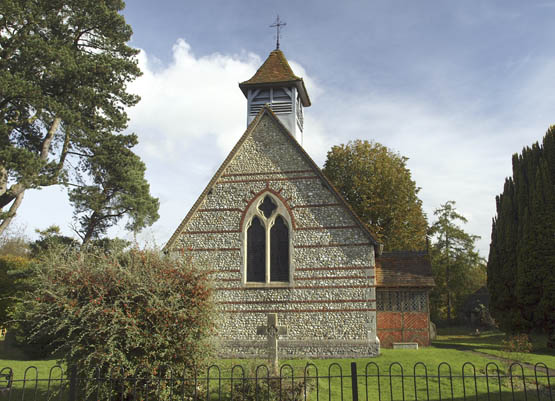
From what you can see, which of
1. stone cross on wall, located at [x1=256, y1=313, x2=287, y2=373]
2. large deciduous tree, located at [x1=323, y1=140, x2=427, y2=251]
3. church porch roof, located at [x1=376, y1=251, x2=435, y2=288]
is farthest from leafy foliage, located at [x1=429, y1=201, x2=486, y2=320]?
stone cross on wall, located at [x1=256, y1=313, x2=287, y2=373]

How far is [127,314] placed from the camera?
927 centimetres

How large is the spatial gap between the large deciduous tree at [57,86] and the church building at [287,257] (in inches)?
259

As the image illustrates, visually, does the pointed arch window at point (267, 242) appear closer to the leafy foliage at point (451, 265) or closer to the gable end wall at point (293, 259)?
the gable end wall at point (293, 259)

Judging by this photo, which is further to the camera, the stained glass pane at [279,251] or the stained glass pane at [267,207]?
the stained glass pane at [267,207]

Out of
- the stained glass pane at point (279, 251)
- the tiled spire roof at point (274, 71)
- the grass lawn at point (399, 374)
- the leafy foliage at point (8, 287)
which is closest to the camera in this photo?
the grass lawn at point (399, 374)

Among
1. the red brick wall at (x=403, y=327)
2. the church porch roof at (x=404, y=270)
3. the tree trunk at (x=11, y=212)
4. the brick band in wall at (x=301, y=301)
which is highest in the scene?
the tree trunk at (x=11, y=212)

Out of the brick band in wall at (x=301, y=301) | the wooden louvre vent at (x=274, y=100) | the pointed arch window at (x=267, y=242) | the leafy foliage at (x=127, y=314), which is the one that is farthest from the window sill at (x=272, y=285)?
the wooden louvre vent at (x=274, y=100)

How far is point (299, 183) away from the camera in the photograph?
57.2 ft

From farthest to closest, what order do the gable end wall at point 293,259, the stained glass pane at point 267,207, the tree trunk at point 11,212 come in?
the tree trunk at point 11,212
the stained glass pane at point 267,207
the gable end wall at point 293,259

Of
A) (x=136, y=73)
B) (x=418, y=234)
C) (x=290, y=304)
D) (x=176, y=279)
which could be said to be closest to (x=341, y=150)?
(x=418, y=234)

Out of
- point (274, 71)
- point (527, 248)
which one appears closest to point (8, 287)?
point (274, 71)

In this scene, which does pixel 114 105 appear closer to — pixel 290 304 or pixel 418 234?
pixel 290 304

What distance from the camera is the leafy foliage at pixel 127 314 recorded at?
913 cm

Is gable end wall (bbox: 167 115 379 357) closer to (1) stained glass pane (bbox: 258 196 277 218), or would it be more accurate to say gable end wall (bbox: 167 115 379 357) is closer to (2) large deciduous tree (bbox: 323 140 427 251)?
(1) stained glass pane (bbox: 258 196 277 218)
